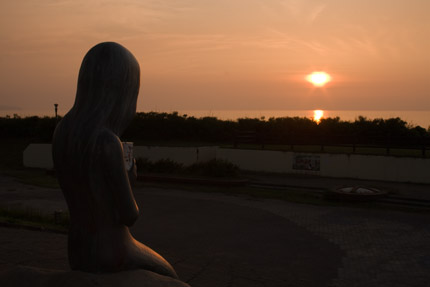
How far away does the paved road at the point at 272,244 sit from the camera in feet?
21.2

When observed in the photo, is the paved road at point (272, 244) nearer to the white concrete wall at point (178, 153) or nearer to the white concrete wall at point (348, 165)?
the white concrete wall at point (348, 165)

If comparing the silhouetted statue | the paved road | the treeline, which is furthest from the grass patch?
the silhouetted statue

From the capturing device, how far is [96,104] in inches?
121

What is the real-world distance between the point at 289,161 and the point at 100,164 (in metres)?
17.9

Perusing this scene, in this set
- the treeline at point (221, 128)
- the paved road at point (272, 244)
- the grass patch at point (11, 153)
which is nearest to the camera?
the paved road at point (272, 244)

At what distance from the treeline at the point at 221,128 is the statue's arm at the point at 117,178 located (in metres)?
20.0

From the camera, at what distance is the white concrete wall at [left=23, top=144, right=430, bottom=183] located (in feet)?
55.8

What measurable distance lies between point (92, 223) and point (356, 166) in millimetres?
16982

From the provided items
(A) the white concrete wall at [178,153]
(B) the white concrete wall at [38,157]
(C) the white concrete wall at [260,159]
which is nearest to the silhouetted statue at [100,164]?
(C) the white concrete wall at [260,159]

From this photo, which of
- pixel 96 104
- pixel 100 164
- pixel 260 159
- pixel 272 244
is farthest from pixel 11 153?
pixel 100 164

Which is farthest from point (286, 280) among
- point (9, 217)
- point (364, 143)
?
point (364, 143)

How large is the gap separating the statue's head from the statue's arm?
202 millimetres

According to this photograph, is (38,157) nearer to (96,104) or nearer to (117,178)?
(96,104)

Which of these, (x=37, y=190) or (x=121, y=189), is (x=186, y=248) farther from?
(x=37, y=190)
